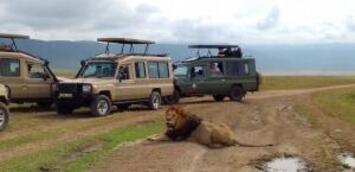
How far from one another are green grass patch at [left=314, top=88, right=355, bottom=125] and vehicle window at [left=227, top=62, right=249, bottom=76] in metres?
3.28

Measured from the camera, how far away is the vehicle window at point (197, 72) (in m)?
28.8

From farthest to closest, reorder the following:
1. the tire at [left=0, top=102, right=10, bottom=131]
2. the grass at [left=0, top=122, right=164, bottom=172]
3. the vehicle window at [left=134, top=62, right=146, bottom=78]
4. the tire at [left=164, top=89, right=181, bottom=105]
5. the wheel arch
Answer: the tire at [left=164, top=89, right=181, bottom=105] < the vehicle window at [left=134, top=62, right=146, bottom=78] < the wheel arch < the tire at [left=0, top=102, right=10, bottom=131] < the grass at [left=0, top=122, right=164, bottom=172]

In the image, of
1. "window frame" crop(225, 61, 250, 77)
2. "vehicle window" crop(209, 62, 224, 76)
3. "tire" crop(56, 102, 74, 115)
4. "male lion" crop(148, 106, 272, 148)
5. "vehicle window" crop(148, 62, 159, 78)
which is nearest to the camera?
"male lion" crop(148, 106, 272, 148)

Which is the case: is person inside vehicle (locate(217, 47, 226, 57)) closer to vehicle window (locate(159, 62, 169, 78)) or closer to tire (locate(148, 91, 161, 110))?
vehicle window (locate(159, 62, 169, 78))

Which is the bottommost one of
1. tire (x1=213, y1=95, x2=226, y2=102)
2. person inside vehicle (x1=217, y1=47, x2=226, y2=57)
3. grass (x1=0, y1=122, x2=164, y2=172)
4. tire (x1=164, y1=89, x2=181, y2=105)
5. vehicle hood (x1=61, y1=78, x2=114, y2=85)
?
grass (x1=0, y1=122, x2=164, y2=172)

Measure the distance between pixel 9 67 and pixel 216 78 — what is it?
956 centimetres

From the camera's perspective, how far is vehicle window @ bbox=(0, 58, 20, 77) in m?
22.7

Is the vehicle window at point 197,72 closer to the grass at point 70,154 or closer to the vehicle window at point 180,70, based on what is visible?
the vehicle window at point 180,70

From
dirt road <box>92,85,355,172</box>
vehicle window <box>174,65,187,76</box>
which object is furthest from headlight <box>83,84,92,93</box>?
vehicle window <box>174,65,187,76</box>

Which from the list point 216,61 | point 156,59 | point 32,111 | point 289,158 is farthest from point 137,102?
point 289,158

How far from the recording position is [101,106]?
22.7 meters

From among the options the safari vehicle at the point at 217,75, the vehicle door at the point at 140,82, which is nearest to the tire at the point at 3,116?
the vehicle door at the point at 140,82

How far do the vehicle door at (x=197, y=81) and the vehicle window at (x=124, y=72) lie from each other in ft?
16.1

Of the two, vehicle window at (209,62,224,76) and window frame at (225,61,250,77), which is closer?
vehicle window at (209,62,224,76)
